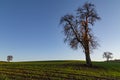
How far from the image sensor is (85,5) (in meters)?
48.5

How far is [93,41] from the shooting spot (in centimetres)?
4612

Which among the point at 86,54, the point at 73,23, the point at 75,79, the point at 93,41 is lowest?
the point at 75,79

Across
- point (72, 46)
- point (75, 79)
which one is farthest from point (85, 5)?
point (75, 79)

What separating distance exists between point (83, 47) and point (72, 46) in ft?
8.27

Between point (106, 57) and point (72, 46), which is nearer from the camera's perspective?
point (72, 46)

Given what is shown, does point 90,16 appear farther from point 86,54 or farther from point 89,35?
point 86,54

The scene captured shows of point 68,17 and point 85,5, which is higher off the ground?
point 85,5

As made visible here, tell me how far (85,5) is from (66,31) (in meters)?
7.92

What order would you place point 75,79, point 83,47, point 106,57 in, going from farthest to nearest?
point 106,57 < point 83,47 < point 75,79

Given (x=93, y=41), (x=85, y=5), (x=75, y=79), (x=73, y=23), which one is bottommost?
(x=75, y=79)

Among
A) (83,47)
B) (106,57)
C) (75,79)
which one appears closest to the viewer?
(75,79)

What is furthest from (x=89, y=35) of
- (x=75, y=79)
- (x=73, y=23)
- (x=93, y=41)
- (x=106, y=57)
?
(x=106, y=57)

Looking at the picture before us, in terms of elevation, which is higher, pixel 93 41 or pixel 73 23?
pixel 73 23

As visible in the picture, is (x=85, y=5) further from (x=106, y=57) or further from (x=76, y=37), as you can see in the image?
(x=106, y=57)
